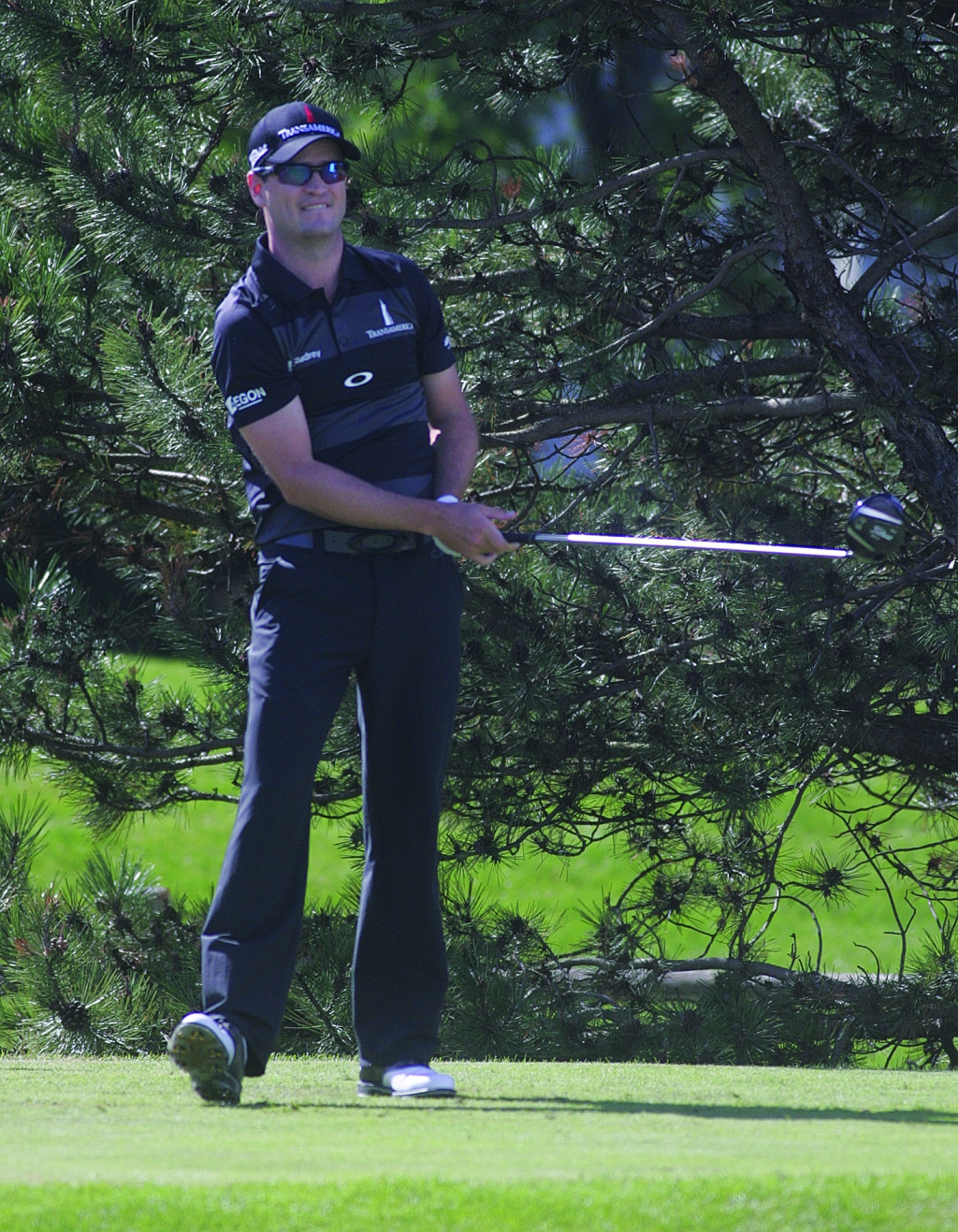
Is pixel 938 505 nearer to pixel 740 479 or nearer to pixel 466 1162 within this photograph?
pixel 740 479

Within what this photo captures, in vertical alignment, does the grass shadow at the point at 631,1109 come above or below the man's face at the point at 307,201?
below

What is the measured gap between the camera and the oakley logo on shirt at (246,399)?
305cm

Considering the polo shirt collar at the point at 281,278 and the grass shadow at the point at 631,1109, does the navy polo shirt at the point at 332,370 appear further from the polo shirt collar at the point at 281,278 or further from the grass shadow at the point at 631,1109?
the grass shadow at the point at 631,1109

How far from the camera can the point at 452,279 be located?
15.4 ft

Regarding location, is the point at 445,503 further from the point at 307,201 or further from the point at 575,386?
the point at 575,386

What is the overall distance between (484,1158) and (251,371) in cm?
146

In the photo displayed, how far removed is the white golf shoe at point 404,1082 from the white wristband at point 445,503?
0.99 meters

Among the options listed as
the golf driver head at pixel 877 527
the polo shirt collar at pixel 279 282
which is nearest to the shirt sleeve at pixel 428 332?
the polo shirt collar at pixel 279 282

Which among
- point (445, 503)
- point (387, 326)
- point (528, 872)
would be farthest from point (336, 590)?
point (528, 872)

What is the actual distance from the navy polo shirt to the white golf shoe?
1047 mm

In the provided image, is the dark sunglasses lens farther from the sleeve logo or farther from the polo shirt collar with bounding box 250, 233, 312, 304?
the sleeve logo

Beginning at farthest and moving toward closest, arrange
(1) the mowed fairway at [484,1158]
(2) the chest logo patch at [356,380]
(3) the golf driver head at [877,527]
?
(3) the golf driver head at [877,527], (2) the chest logo patch at [356,380], (1) the mowed fairway at [484,1158]

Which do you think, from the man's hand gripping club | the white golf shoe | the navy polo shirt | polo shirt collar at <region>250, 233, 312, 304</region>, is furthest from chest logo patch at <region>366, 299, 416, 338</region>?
the white golf shoe

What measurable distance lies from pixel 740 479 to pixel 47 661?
2264mm
